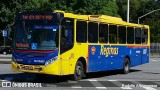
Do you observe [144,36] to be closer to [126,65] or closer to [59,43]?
[126,65]

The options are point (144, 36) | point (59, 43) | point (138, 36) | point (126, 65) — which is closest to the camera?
point (59, 43)

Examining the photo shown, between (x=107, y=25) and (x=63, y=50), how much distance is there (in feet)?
14.7

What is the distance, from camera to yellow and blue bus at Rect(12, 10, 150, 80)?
15.9 m

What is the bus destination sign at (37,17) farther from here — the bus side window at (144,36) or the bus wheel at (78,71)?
the bus side window at (144,36)

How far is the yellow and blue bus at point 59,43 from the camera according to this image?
52.2 ft

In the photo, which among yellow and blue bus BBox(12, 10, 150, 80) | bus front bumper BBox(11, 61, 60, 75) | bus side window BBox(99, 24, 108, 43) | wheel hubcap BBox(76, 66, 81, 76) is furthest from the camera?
bus side window BBox(99, 24, 108, 43)

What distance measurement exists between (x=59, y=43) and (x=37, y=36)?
3.03 feet

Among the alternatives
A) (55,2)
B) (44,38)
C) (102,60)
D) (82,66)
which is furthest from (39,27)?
(55,2)

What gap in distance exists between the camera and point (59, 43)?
52.3ft

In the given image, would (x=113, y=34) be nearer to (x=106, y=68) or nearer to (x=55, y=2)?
(x=106, y=68)

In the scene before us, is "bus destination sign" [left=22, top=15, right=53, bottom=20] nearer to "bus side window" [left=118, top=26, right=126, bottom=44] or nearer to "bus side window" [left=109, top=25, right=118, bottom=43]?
"bus side window" [left=109, top=25, right=118, bottom=43]

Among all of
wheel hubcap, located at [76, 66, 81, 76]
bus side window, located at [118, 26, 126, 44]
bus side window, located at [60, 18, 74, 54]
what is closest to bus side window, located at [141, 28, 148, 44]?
bus side window, located at [118, 26, 126, 44]

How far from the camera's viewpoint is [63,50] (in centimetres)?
1616

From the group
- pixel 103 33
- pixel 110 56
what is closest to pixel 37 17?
pixel 103 33
